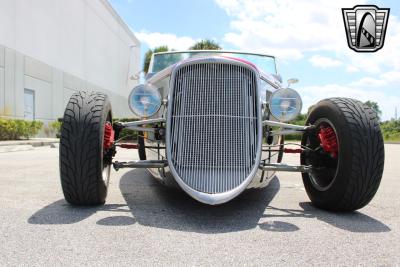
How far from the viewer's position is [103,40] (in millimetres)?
32688

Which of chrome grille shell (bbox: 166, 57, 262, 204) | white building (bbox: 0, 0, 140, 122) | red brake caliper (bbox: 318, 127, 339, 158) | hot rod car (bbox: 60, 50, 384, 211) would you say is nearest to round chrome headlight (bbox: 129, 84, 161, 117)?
hot rod car (bbox: 60, 50, 384, 211)

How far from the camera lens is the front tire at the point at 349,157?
10.7ft

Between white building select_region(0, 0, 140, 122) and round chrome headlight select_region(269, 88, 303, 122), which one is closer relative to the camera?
round chrome headlight select_region(269, 88, 303, 122)

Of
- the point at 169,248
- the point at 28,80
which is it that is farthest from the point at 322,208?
the point at 28,80

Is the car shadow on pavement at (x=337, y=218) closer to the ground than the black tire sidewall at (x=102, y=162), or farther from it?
closer to the ground

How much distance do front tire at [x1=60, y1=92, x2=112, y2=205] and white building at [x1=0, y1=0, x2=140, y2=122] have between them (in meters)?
9.25

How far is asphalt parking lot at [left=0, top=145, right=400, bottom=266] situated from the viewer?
7.43 ft

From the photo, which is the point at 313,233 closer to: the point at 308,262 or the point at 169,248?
the point at 308,262

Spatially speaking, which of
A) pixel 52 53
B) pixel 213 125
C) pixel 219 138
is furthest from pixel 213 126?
pixel 52 53

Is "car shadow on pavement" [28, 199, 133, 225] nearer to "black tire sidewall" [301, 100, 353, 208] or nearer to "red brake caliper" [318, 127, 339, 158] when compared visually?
"black tire sidewall" [301, 100, 353, 208]

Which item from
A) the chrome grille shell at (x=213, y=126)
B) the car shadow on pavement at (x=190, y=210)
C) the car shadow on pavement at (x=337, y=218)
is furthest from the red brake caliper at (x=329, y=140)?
the car shadow on pavement at (x=190, y=210)

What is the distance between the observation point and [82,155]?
3.26 metres

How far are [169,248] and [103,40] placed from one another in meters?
32.3

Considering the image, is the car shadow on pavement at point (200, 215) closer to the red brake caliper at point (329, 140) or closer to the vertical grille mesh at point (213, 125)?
the vertical grille mesh at point (213, 125)
